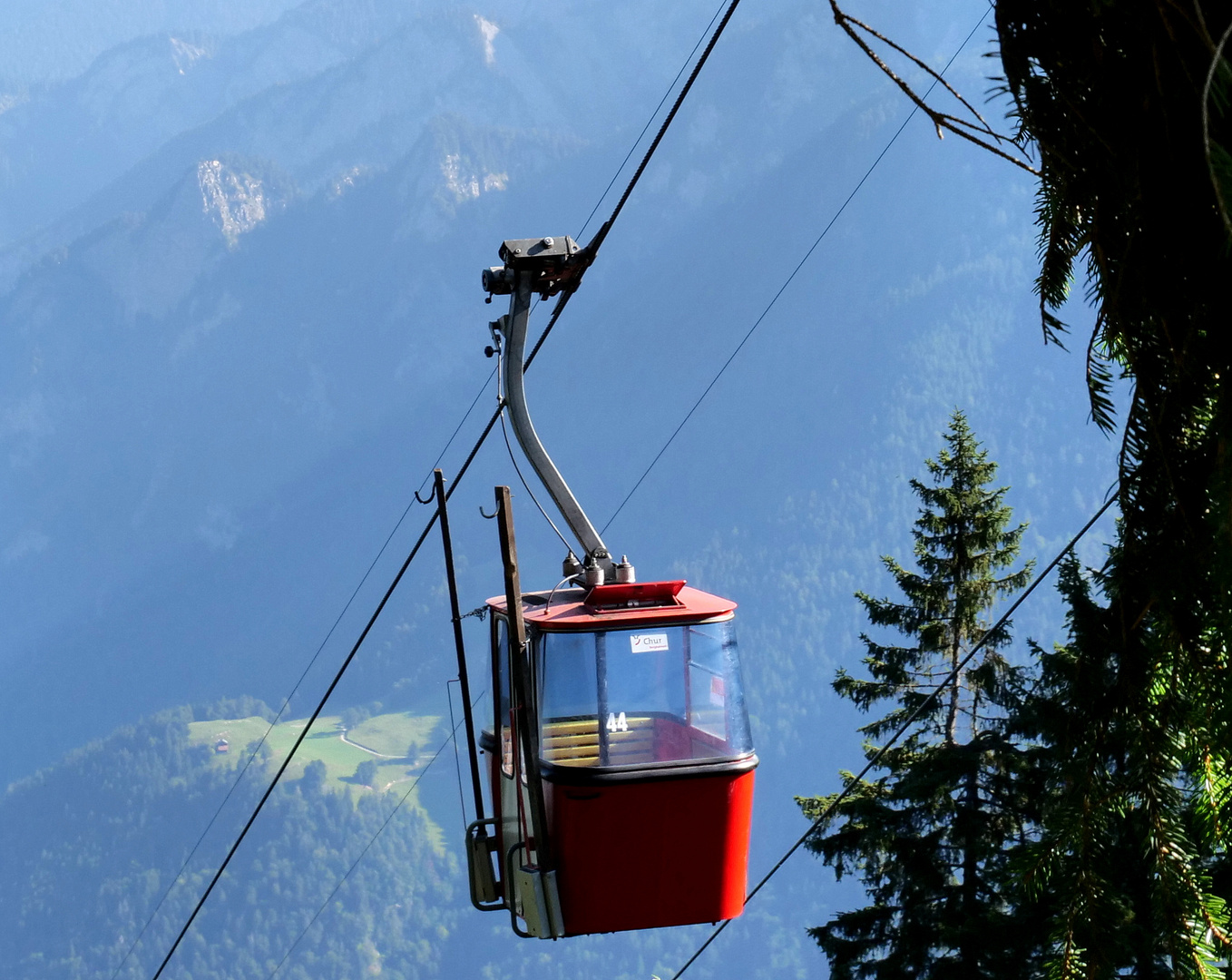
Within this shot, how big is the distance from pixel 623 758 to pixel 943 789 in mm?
8348

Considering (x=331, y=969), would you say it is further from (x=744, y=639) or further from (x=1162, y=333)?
(x=1162, y=333)

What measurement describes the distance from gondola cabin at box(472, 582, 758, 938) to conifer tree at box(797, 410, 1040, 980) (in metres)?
6.03

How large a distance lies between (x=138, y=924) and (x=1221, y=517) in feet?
590

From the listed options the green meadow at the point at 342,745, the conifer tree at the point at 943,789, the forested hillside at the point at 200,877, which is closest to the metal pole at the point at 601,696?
the conifer tree at the point at 943,789

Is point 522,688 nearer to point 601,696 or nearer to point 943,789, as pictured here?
point 601,696

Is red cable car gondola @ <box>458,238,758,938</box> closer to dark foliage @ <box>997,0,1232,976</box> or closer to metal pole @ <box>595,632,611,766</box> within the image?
metal pole @ <box>595,632,611,766</box>

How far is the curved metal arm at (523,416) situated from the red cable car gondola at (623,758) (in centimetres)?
67


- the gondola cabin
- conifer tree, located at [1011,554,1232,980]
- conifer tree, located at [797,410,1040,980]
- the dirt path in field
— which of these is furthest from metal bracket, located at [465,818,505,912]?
the dirt path in field

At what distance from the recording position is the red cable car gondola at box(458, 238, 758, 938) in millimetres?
5918

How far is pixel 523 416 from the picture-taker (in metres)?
7.02

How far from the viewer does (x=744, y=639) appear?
645 ft

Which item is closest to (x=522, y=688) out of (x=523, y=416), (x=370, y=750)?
(x=523, y=416)

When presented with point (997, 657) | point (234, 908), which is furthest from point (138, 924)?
point (997, 657)

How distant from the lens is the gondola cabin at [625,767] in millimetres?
5918
